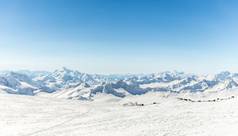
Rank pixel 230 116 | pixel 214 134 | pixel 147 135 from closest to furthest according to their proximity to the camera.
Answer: pixel 214 134
pixel 147 135
pixel 230 116

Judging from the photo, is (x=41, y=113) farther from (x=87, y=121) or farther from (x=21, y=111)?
(x=87, y=121)

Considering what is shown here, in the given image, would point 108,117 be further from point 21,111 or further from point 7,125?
point 21,111

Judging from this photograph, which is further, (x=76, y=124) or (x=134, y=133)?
(x=76, y=124)

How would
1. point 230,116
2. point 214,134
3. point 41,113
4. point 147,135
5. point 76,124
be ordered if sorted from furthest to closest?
point 41,113, point 76,124, point 230,116, point 147,135, point 214,134

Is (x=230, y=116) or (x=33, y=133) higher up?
(x=230, y=116)

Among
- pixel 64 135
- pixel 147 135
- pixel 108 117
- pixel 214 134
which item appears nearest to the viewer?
pixel 214 134

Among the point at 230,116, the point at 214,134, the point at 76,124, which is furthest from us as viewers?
the point at 76,124

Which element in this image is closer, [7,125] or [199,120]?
[199,120]

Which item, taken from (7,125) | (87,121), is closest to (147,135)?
(87,121)

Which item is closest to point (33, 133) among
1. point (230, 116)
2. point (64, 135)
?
point (64, 135)
